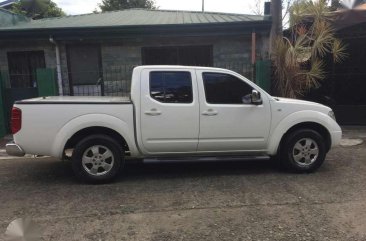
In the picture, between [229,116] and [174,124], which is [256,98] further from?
[174,124]

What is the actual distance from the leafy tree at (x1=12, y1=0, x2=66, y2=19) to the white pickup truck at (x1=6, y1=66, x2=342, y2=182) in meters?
26.8

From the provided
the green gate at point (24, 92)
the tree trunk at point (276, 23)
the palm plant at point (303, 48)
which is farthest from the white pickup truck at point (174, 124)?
the tree trunk at point (276, 23)

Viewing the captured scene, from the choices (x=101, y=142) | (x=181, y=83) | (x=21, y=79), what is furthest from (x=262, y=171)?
(x=21, y=79)

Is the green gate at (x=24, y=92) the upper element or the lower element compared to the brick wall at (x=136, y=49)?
lower

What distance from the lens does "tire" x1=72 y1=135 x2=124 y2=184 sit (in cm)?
563

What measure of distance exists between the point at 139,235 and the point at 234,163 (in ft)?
10.6

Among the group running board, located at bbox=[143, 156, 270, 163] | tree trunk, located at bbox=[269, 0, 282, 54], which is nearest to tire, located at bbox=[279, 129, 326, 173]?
running board, located at bbox=[143, 156, 270, 163]

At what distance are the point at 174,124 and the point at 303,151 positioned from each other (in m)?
2.12

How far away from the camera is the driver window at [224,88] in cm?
601

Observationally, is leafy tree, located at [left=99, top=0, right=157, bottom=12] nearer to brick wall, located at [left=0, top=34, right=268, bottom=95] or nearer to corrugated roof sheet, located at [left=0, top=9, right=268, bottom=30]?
corrugated roof sheet, located at [left=0, top=9, right=268, bottom=30]

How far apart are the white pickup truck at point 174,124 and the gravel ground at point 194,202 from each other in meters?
0.41

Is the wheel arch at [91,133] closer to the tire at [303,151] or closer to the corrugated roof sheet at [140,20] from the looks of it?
the tire at [303,151]

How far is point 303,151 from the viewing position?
20.2 feet

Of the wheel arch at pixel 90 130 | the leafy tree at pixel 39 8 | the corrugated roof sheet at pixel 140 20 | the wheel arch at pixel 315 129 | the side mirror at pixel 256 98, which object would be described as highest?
the leafy tree at pixel 39 8
